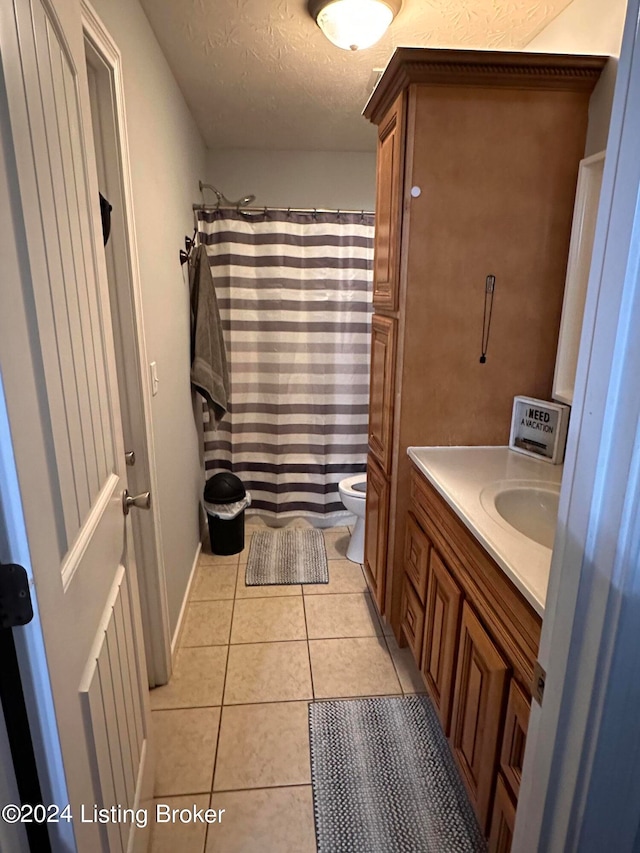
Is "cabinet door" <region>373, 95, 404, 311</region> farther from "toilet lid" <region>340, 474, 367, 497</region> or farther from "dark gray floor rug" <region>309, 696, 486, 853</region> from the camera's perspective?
"dark gray floor rug" <region>309, 696, 486, 853</region>

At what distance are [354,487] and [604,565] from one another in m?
2.36

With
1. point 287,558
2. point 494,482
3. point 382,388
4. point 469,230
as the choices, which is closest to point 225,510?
point 287,558

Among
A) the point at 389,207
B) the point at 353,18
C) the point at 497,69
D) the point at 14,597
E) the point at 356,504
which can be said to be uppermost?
the point at 353,18

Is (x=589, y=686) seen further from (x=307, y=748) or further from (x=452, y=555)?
(x=307, y=748)

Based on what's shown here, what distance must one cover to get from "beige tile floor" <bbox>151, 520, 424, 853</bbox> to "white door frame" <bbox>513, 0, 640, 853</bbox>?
109cm

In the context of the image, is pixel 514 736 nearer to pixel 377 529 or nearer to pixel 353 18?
pixel 377 529

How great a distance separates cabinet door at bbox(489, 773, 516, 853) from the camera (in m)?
1.15

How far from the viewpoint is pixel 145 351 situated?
1746 mm

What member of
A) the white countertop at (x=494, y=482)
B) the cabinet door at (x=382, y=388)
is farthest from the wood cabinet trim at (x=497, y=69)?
the white countertop at (x=494, y=482)

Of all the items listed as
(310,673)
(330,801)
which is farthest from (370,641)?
(330,801)

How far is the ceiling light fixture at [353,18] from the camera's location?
1630mm

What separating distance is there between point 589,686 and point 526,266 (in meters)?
1.52

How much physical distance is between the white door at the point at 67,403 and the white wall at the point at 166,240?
69 cm

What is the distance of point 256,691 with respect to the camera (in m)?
1.94
